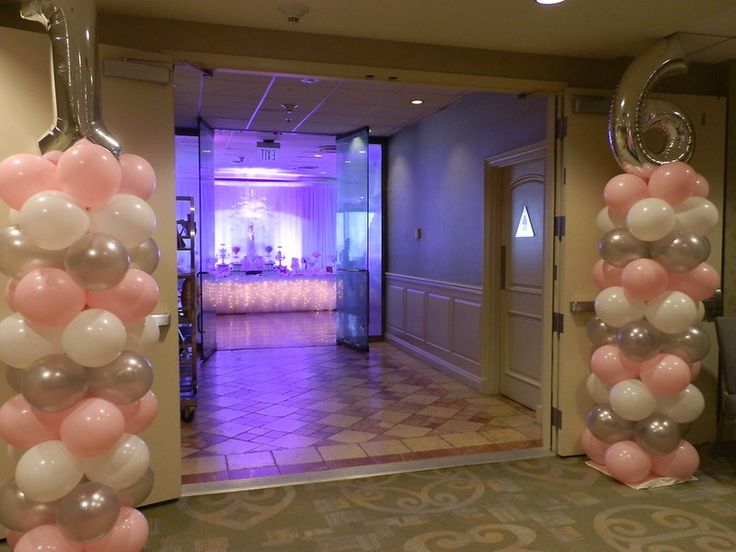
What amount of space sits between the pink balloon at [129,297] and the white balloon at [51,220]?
0.25 m

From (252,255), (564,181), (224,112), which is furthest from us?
(252,255)

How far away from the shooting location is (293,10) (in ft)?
10.4

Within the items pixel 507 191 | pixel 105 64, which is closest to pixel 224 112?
pixel 507 191

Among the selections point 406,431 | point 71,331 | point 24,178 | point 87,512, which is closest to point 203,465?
point 406,431

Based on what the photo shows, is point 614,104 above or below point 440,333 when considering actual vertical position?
above

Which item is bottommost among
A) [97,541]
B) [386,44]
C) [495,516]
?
[495,516]

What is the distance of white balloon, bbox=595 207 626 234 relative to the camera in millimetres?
3617

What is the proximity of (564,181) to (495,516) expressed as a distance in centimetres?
213

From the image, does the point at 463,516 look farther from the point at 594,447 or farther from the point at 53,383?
the point at 53,383

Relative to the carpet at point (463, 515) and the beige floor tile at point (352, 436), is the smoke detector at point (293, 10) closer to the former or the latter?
the carpet at point (463, 515)

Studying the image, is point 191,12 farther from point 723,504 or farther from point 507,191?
point 723,504

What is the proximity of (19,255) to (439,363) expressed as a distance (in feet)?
16.7

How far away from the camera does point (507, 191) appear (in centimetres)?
570

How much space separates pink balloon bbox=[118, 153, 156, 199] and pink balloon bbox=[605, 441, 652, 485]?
9.76ft
